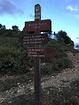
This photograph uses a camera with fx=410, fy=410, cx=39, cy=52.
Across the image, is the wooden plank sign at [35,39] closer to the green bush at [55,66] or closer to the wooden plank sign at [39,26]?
the wooden plank sign at [39,26]

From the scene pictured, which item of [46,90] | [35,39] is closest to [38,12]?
[35,39]

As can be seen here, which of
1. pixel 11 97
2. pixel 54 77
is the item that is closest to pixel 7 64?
pixel 54 77

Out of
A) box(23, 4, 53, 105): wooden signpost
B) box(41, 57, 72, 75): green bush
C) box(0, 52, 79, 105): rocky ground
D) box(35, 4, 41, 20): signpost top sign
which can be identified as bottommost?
box(0, 52, 79, 105): rocky ground

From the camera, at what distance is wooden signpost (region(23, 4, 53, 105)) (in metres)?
9.89

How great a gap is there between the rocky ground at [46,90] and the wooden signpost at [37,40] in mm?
1509

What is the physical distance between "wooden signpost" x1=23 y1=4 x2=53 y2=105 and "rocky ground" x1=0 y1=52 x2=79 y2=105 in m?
1.51

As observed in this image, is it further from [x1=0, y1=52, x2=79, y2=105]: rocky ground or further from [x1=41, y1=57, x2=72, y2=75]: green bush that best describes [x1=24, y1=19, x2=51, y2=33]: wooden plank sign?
[x1=41, y1=57, x2=72, y2=75]: green bush

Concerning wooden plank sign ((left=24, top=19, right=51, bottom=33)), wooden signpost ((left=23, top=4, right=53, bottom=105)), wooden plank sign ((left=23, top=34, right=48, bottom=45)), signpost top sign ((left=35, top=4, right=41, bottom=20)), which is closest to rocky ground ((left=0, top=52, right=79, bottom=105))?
wooden signpost ((left=23, top=4, right=53, bottom=105))

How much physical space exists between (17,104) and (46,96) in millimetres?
879

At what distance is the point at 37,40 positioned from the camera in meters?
9.95

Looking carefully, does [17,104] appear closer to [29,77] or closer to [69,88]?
[69,88]

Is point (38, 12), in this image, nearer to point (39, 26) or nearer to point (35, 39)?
point (39, 26)

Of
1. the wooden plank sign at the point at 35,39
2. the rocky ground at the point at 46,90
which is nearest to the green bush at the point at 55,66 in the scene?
Result: the rocky ground at the point at 46,90

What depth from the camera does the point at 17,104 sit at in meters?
12.0
